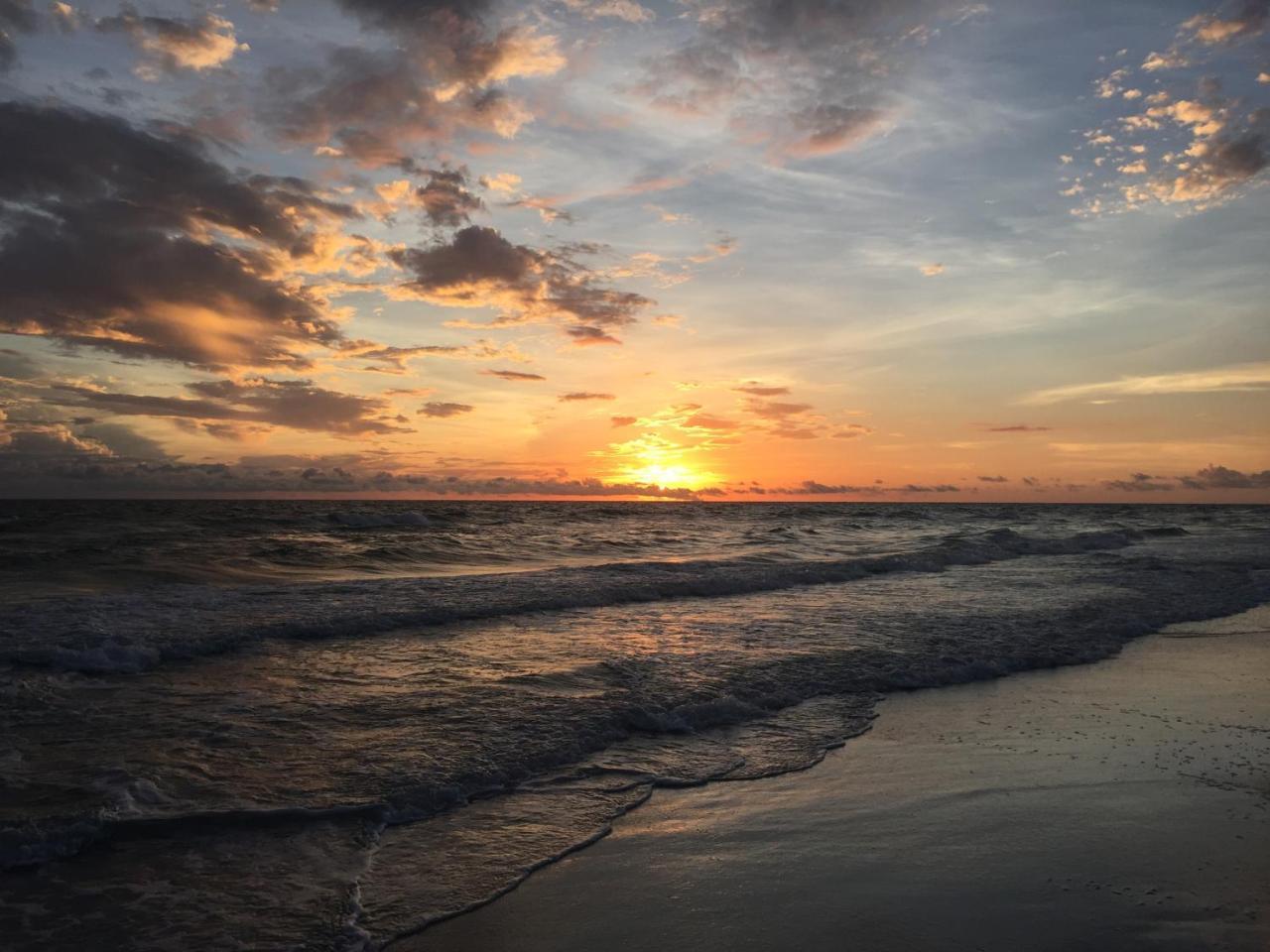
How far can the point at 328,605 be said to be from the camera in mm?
16438

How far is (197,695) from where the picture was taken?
9.66 meters

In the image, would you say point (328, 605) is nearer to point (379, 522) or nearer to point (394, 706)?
point (394, 706)

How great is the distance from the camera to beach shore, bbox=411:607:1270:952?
446 cm

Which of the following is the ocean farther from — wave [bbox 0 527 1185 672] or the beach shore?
the beach shore

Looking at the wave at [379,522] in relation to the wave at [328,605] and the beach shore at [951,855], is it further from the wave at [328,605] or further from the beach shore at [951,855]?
the beach shore at [951,855]

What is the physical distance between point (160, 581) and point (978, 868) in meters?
21.1

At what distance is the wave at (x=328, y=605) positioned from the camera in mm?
→ 11820

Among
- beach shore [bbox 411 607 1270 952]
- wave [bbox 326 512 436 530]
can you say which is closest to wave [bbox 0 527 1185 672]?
beach shore [bbox 411 607 1270 952]

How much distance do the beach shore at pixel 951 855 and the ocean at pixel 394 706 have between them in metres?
A: 0.55

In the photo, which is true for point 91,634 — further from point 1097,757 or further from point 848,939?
point 1097,757

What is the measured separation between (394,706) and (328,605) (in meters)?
8.09

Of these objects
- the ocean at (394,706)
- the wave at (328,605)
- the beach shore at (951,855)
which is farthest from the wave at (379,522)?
the beach shore at (951,855)

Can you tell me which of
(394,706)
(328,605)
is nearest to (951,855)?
(394,706)

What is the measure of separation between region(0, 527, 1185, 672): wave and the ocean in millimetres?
92
